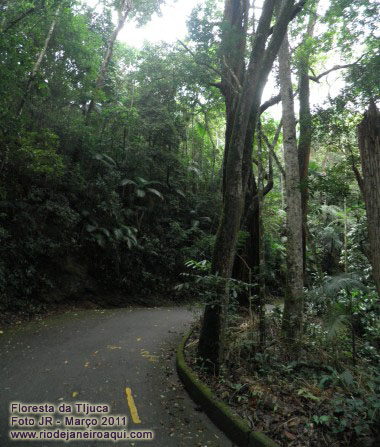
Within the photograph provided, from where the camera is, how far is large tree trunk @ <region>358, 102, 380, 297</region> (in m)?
3.07

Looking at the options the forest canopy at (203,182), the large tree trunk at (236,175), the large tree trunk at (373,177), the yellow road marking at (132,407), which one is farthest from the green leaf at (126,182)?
the large tree trunk at (373,177)

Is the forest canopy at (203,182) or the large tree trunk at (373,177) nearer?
the large tree trunk at (373,177)

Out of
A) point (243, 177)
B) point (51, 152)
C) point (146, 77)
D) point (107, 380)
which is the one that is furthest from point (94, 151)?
point (107, 380)

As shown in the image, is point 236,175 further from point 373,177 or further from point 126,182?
point 126,182

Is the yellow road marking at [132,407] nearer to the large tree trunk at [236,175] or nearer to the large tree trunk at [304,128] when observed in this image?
the large tree trunk at [236,175]

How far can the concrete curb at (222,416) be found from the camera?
3184 mm

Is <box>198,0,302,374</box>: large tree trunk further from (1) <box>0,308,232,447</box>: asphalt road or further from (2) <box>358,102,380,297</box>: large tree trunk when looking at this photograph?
(2) <box>358,102,380,297</box>: large tree trunk

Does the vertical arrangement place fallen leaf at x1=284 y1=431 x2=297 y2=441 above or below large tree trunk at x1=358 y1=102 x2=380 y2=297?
below

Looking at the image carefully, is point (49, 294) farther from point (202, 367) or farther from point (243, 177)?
point (243, 177)

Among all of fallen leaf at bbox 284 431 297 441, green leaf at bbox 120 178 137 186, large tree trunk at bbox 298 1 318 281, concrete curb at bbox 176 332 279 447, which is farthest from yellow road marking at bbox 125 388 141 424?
green leaf at bbox 120 178 137 186

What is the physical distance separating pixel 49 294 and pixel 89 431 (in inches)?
264


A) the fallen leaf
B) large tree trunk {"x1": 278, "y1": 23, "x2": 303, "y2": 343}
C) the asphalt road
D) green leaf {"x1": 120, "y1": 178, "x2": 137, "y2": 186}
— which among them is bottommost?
the asphalt road

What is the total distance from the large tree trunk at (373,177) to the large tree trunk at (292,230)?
10.2ft

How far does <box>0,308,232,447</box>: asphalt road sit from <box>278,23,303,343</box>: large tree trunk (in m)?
2.54
